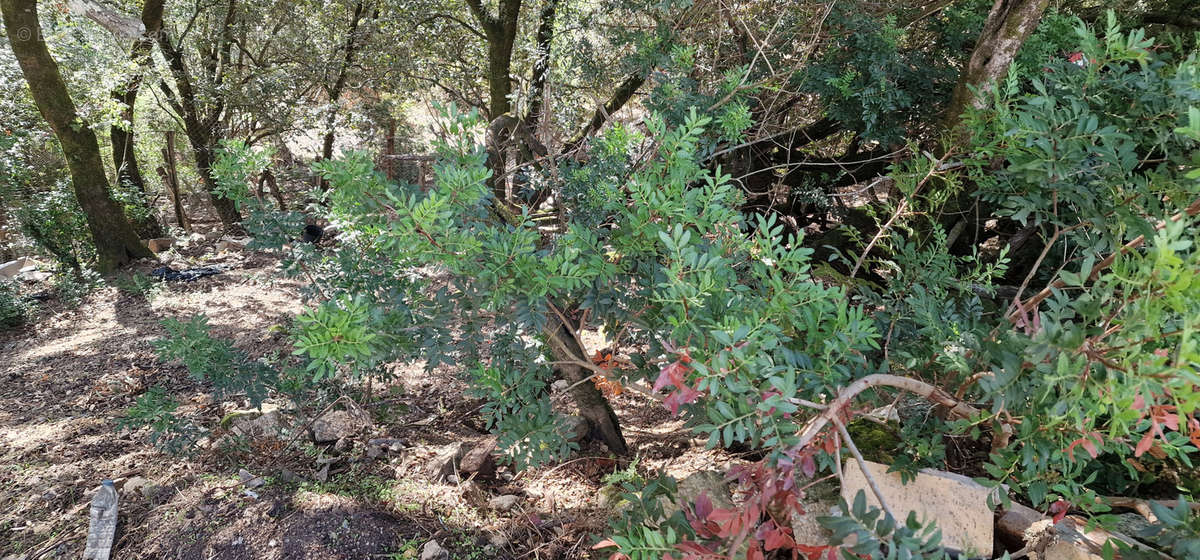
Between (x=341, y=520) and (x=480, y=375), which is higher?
(x=480, y=375)

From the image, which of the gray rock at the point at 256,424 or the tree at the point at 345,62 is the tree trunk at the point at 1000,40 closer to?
the gray rock at the point at 256,424

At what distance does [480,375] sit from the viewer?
1.91 meters

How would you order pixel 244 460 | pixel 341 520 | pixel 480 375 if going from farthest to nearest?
pixel 244 460
pixel 341 520
pixel 480 375

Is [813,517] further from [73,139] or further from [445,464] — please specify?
[73,139]

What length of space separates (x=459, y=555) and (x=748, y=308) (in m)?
1.60

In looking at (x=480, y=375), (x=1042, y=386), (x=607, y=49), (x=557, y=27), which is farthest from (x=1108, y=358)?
(x=557, y=27)

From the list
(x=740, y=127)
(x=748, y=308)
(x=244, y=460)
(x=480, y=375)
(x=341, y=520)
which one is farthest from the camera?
(x=244, y=460)

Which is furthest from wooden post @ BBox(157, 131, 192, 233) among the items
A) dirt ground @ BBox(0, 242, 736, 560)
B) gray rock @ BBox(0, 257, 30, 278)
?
dirt ground @ BBox(0, 242, 736, 560)

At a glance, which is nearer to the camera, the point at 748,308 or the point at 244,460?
the point at 748,308

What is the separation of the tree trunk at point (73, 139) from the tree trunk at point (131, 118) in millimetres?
479

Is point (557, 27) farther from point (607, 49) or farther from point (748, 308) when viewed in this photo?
point (748, 308)

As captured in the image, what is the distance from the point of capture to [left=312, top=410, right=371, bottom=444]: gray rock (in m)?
3.12

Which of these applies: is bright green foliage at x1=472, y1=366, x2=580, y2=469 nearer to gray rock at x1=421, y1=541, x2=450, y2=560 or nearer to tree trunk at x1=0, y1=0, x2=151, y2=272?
gray rock at x1=421, y1=541, x2=450, y2=560

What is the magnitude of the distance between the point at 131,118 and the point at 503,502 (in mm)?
7577
